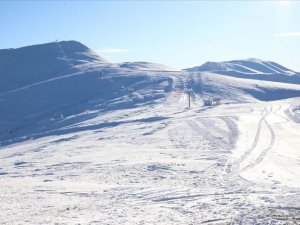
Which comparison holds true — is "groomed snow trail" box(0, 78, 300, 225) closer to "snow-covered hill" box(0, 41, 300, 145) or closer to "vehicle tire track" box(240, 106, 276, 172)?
"vehicle tire track" box(240, 106, 276, 172)

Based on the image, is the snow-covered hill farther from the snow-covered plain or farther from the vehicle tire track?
the vehicle tire track

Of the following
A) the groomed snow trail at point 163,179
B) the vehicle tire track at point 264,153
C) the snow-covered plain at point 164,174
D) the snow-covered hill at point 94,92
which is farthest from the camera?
the snow-covered hill at point 94,92

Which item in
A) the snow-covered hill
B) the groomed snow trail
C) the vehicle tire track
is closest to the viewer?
the groomed snow trail

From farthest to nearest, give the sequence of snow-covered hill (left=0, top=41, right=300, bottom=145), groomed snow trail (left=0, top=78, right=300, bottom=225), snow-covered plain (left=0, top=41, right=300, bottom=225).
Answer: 1. snow-covered hill (left=0, top=41, right=300, bottom=145)
2. snow-covered plain (left=0, top=41, right=300, bottom=225)
3. groomed snow trail (left=0, top=78, right=300, bottom=225)

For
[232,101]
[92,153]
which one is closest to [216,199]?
[92,153]

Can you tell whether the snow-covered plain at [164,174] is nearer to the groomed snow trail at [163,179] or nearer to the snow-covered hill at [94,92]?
the groomed snow trail at [163,179]

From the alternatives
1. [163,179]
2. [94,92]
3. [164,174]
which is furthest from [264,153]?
[94,92]

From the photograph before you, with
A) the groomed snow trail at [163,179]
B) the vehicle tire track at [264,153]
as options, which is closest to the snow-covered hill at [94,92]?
the groomed snow trail at [163,179]

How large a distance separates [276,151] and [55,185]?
21.2m

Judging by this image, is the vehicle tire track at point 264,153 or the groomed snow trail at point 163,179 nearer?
the groomed snow trail at point 163,179

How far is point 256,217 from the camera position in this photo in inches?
715

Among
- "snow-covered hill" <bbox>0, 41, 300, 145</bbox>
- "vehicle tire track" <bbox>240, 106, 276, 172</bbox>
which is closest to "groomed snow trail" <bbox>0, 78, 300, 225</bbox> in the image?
"vehicle tire track" <bbox>240, 106, 276, 172</bbox>

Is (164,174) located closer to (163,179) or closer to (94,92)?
(163,179)

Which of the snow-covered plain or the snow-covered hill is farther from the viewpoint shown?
the snow-covered hill
